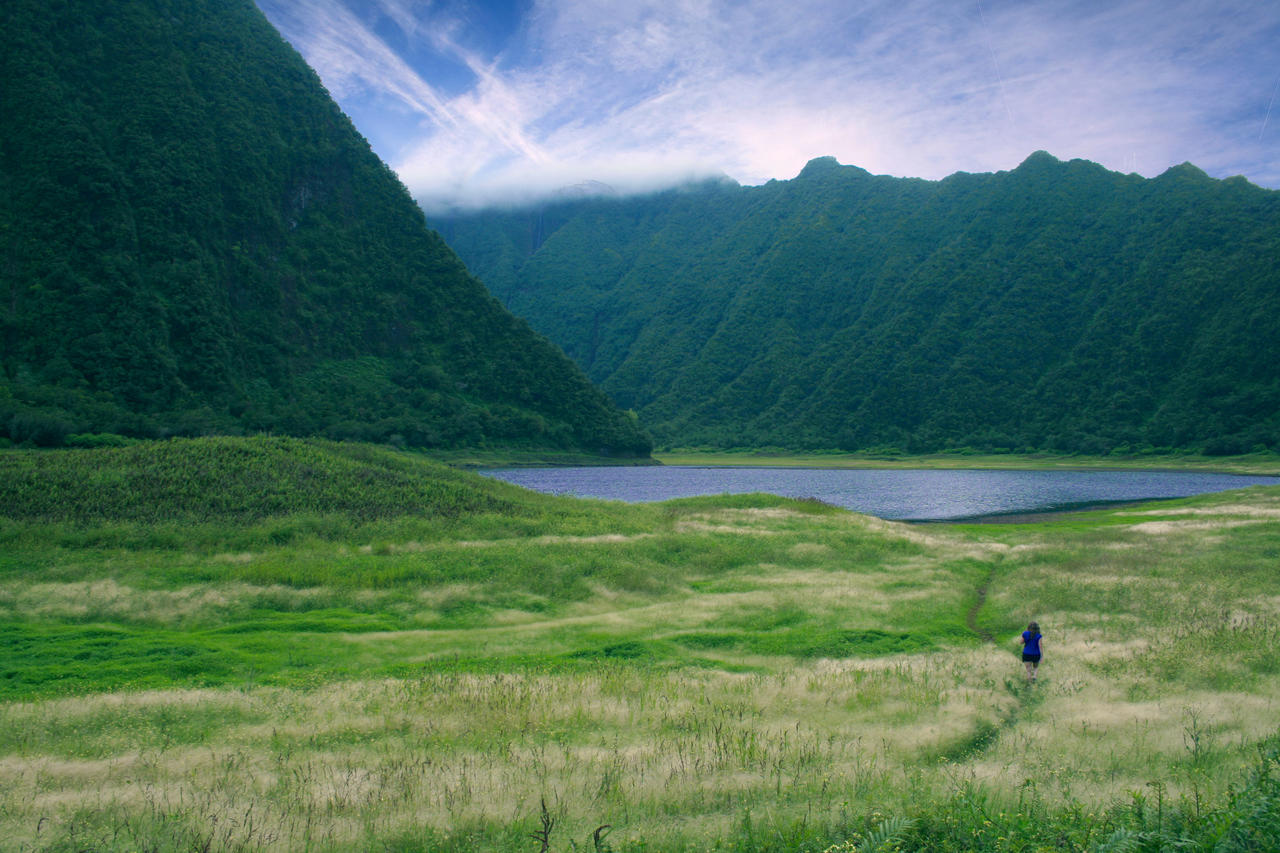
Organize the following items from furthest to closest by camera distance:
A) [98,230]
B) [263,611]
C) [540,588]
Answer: [98,230] → [540,588] → [263,611]

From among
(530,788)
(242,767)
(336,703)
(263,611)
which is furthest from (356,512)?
(530,788)

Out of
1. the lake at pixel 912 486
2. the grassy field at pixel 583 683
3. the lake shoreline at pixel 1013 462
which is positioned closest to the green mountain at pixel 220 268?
the lake at pixel 912 486

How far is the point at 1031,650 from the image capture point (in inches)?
763

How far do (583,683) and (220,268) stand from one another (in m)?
150

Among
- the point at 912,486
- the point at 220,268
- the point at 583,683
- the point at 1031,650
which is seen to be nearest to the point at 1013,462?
the point at 912,486

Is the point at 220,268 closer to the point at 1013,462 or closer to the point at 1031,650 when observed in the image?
the point at 1031,650

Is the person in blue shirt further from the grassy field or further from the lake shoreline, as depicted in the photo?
the lake shoreline

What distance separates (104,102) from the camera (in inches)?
5379

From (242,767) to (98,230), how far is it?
143 metres

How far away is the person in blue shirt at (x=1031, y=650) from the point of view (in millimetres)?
19266

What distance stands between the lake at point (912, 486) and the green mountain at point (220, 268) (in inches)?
1117

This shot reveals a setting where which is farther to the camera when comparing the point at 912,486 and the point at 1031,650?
the point at 912,486

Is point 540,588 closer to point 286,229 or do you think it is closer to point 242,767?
point 242,767

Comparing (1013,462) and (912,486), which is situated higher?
(1013,462)
